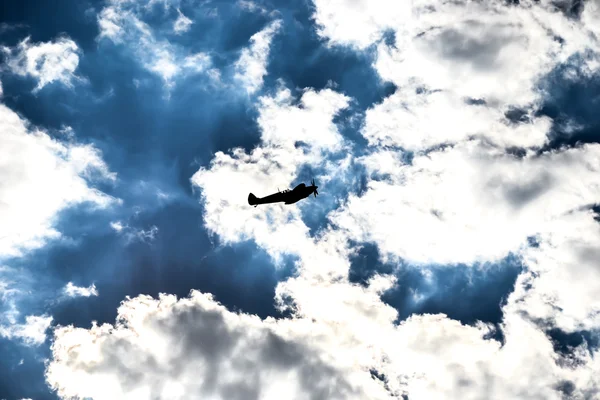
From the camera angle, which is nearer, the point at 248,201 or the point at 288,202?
the point at 288,202

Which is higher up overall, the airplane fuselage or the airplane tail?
the airplane tail

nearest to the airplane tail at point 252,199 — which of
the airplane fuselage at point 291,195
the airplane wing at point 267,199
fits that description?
the airplane wing at point 267,199

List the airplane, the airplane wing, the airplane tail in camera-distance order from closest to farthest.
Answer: the airplane
the airplane wing
the airplane tail

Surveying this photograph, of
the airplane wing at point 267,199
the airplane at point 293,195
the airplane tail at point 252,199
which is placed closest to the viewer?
the airplane at point 293,195

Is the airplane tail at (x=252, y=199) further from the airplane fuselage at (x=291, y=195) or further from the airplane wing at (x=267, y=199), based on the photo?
the airplane fuselage at (x=291, y=195)

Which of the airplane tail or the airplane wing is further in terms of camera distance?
the airplane tail

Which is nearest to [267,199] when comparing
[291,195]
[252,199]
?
[252,199]

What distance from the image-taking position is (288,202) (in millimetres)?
120375

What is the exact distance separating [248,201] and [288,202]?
15393 millimetres

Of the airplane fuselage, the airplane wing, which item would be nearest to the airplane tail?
the airplane wing

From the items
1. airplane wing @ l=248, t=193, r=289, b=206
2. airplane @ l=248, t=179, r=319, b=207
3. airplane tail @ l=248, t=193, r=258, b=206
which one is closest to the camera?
airplane @ l=248, t=179, r=319, b=207

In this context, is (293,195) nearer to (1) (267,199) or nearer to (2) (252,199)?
(1) (267,199)

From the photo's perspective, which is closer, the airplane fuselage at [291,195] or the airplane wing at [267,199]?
the airplane fuselage at [291,195]

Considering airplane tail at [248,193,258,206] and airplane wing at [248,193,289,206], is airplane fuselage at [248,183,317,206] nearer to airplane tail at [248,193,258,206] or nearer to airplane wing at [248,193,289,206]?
airplane wing at [248,193,289,206]
